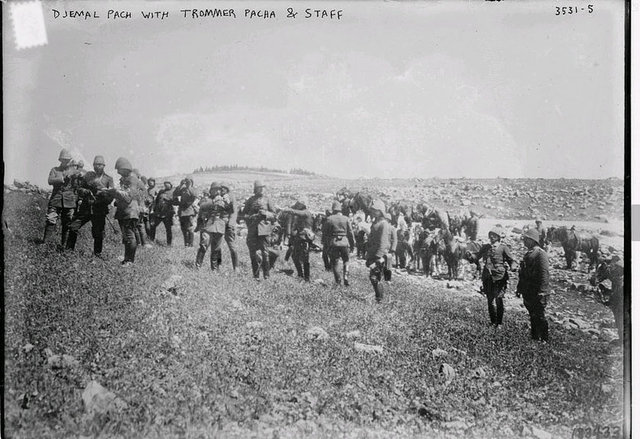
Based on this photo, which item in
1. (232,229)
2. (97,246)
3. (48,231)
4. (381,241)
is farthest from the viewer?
(232,229)

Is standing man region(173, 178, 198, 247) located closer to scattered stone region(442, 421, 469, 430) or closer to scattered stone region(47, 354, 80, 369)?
scattered stone region(47, 354, 80, 369)

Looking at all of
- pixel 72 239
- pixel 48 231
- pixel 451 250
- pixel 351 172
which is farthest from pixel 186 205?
pixel 451 250

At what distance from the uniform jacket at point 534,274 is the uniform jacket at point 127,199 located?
3.56 m

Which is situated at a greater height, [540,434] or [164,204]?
[164,204]

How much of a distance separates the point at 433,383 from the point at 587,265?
1.69 meters

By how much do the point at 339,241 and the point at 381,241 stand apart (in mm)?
393

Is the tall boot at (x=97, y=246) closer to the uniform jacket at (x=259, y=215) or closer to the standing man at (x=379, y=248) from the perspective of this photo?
the uniform jacket at (x=259, y=215)

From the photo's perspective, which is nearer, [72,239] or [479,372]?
[479,372]

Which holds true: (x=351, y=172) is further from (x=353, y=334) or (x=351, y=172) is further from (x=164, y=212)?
(x=164, y=212)

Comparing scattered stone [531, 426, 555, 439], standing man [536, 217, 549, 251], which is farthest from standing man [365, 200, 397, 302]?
scattered stone [531, 426, 555, 439]

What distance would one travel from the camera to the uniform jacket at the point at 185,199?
429 cm

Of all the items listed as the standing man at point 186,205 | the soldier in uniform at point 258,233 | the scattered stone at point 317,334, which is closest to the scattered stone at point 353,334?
the scattered stone at point 317,334

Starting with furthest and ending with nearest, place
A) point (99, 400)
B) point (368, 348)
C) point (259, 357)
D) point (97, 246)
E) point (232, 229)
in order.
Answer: point (232, 229) < point (97, 246) < point (368, 348) < point (259, 357) < point (99, 400)

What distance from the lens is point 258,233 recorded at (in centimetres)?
445
